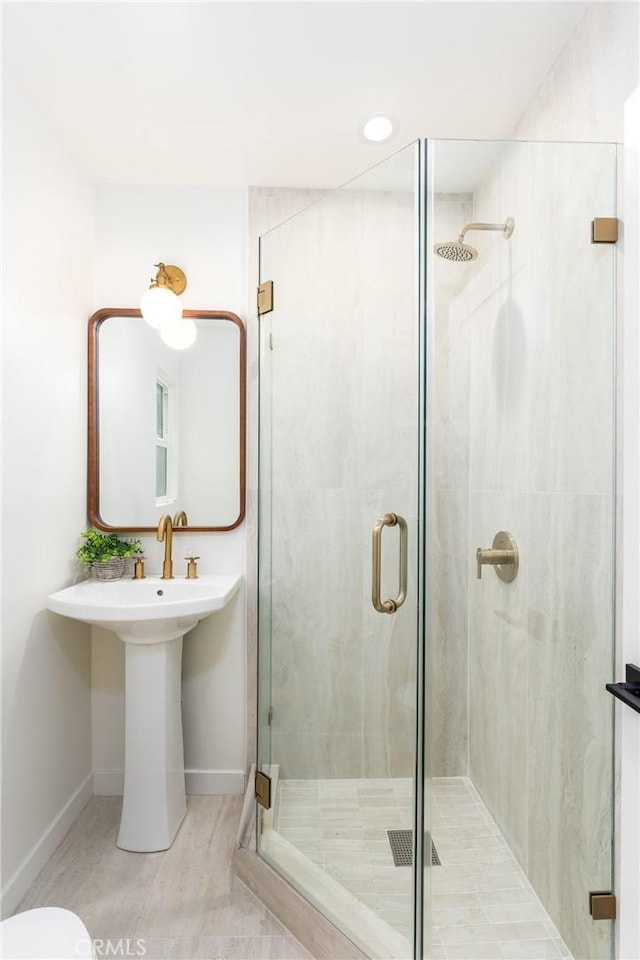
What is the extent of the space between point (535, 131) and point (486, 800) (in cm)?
194

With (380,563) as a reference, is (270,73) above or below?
above

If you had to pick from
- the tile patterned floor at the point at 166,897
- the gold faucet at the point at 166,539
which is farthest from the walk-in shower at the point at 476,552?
the gold faucet at the point at 166,539

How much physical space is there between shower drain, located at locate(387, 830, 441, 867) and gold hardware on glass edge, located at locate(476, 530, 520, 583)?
24.0 inches

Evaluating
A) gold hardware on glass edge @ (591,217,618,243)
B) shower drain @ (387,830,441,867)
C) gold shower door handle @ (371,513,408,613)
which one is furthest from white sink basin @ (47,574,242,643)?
gold hardware on glass edge @ (591,217,618,243)

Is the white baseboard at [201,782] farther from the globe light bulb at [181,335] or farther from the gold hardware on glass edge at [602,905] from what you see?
the globe light bulb at [181,335]

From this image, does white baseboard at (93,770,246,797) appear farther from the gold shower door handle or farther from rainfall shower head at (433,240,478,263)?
rainfall shower head at (433,240,478,263)

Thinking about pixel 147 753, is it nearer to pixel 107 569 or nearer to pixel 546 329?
pixel 107 569

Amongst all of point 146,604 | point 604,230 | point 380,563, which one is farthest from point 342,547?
point 604,230

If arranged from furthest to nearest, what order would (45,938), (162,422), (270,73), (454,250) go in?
(162,422) < (270,73) < (454,250) < (45,938)

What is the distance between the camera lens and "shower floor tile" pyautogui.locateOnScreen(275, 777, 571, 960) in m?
1.38

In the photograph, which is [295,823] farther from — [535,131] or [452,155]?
[535,131]

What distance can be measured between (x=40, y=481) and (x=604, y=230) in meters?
1.81

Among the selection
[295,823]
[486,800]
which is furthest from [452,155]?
[295,823]

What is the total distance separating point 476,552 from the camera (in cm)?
141
